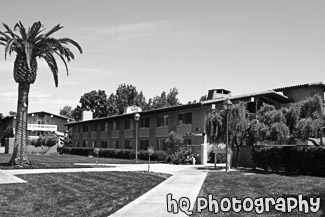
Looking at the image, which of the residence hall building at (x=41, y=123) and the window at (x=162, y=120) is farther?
the residence hall building at (x=41, y=123)

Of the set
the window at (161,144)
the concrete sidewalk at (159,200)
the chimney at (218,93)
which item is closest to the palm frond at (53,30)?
the concrete sidewalk at (159,200)

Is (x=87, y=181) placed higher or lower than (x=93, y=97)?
lower

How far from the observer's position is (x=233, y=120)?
1028 inches

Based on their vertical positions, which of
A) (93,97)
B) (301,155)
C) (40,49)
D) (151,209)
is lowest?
(151,209)

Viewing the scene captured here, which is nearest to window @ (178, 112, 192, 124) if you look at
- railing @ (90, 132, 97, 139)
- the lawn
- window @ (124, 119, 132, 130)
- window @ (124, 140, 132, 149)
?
window @ (124, 119, 132, 130)

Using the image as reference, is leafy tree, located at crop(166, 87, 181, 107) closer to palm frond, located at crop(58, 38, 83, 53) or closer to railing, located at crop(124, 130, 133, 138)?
railing, located at crop(124, 130, 133, 138)

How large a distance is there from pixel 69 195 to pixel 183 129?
25.8 m

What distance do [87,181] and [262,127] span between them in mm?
12461

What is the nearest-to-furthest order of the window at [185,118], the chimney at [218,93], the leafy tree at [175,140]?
1. the leafy tree at [175,140]
2. the window at [185,118]
3. the chimney at [218,93]

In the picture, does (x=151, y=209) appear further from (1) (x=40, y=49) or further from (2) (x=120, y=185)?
(1) (x=40, y=49)

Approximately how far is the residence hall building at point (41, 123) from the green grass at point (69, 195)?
59.7 metres

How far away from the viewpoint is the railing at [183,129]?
121 ft

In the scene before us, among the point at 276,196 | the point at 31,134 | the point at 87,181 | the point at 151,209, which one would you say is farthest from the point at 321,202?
the point at 31,134

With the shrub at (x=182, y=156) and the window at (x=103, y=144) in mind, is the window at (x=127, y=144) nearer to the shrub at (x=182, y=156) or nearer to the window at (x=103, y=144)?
the window at (x=103, y=144)
